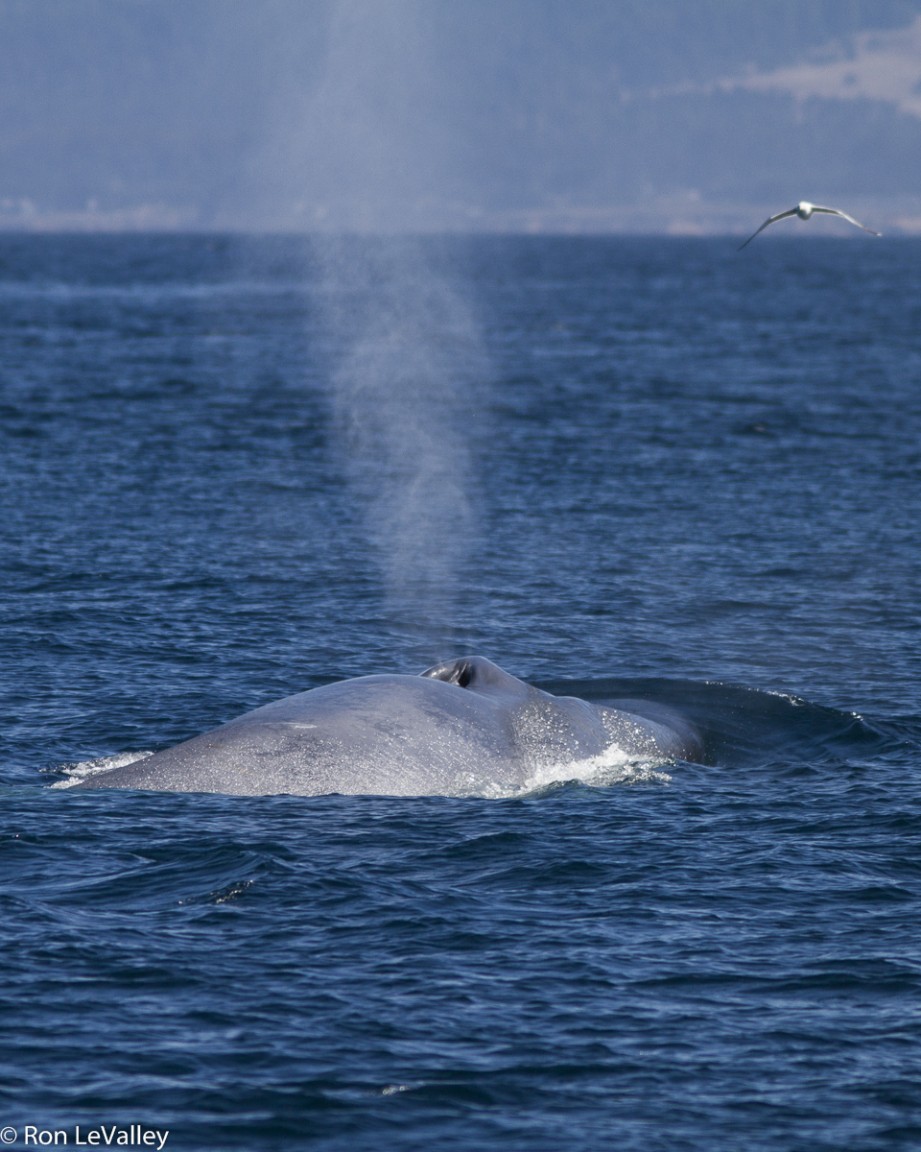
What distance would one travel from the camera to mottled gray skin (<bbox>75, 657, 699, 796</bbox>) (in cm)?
2391

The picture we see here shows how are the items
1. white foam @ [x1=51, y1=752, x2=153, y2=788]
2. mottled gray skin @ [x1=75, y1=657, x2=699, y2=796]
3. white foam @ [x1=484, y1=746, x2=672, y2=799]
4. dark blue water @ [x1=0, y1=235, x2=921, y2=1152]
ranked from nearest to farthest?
dark blue water @ [x1=0, y1=235, x2=921, y2=1152], mottled gray skin @ [x1=75, y1=657, x2=699, y2=796], white foam @ [x1=484, y1=746, x2=672, y2=799], white foam @ [x1=51, y1=752, x2=153, y2=788]

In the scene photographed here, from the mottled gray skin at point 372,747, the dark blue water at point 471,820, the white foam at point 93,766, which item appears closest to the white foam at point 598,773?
the mottled gray skin at point 372,747

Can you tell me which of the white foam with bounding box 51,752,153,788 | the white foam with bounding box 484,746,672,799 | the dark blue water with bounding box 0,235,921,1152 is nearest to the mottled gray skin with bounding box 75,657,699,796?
the white foam with bounding box 484,746,672,799

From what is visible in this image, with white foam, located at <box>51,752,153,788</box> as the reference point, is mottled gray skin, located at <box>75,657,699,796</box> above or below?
above

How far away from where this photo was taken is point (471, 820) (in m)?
23.9

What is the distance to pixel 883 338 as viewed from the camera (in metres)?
125

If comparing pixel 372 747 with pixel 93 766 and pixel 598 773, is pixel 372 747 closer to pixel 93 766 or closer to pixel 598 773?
pixel 598 773

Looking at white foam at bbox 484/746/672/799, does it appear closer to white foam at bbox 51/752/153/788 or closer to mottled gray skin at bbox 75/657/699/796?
mottled gray skin at bbox 75/657/699/796

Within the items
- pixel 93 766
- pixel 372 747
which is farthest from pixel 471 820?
pixel 93 766

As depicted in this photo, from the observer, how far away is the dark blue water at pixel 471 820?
56.4 feet

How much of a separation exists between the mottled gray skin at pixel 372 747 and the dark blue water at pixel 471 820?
13.5 inches

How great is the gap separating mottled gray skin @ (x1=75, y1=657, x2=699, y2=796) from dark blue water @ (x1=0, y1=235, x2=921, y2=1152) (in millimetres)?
343

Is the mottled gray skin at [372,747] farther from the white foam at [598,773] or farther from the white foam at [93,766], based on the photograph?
the white foam at [93,766]

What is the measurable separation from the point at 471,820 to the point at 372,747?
1551 mm
